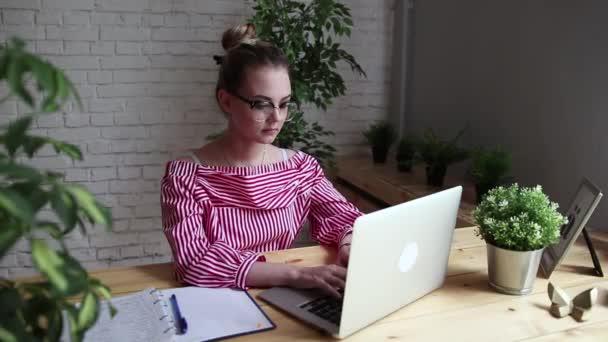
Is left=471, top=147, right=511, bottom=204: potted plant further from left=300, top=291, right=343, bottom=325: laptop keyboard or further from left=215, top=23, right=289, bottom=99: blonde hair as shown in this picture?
left=300, top=291, right=343, bottom=325: laptop keyboard

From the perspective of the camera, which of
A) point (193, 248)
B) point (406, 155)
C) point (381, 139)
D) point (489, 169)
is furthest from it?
point (381, 139)

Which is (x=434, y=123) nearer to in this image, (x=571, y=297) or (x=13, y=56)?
(x=571, y=297)

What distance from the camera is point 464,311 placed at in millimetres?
1077

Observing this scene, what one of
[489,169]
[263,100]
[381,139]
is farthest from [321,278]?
[381,139]

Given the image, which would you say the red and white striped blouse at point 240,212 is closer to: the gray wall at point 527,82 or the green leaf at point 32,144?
the green leaf at point 32,144

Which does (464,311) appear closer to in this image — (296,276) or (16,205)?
(296,276)

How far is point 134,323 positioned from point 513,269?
726mm

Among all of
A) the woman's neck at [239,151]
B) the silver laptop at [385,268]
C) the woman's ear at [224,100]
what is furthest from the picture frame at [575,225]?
the woman's ear at [224,100]

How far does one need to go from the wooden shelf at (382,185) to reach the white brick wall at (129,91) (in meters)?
0.68

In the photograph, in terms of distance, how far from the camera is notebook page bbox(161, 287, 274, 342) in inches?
37.9

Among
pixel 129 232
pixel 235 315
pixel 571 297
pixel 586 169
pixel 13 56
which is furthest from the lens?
pixel 129 232

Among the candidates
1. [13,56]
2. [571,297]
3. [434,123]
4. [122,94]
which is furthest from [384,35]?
[13,56]

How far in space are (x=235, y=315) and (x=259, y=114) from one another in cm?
55

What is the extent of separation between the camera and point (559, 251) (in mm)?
1257
